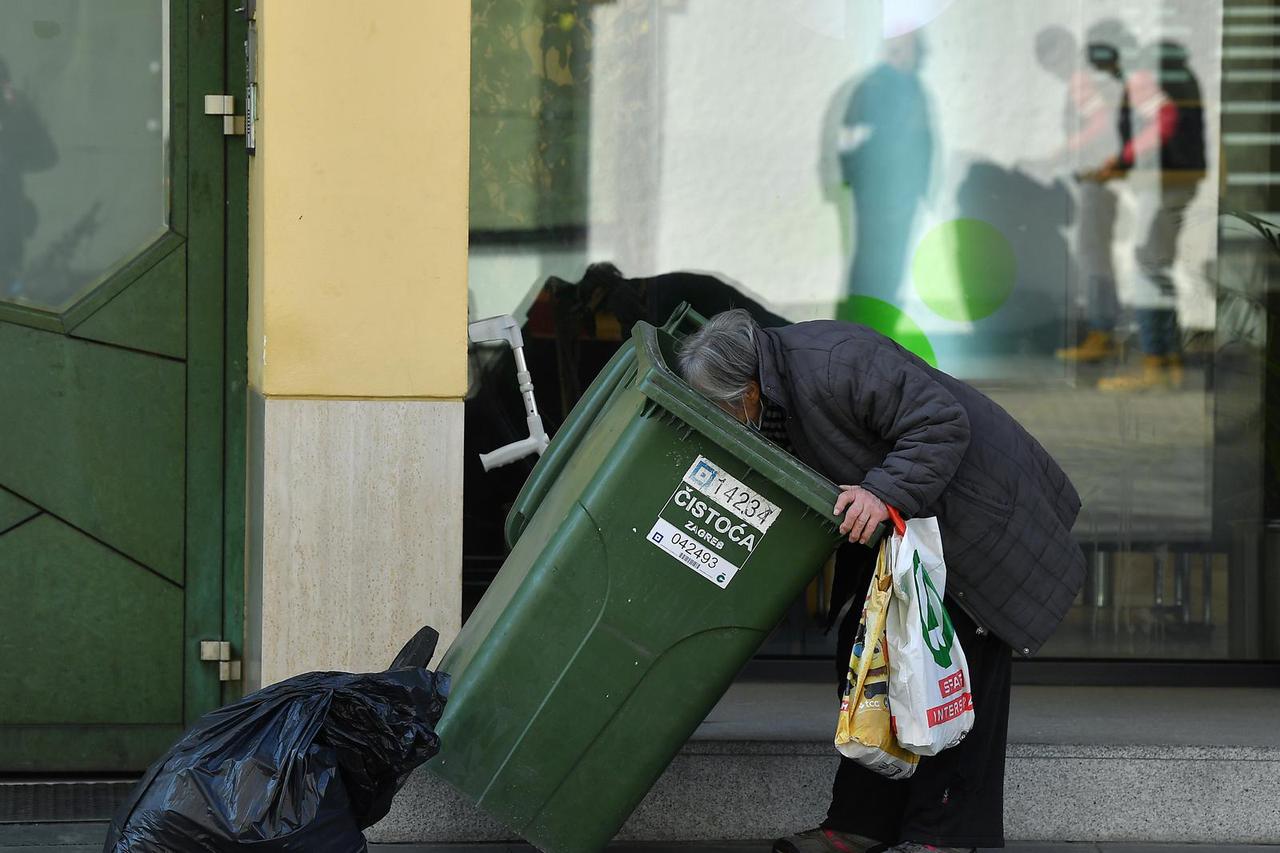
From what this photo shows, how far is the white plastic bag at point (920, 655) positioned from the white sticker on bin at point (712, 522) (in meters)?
0.31

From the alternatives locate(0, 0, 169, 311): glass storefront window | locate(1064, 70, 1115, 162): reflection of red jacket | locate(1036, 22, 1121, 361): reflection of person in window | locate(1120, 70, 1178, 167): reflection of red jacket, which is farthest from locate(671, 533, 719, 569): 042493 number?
locate(1120, 70, 1178, 167): reflection of red jacket

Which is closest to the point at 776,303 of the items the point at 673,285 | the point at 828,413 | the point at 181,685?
the point at 673,285

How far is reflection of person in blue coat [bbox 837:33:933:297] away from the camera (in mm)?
5316

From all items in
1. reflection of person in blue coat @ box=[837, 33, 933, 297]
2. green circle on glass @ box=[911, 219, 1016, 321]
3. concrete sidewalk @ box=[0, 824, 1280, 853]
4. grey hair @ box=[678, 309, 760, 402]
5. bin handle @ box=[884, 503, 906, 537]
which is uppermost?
reflection of person in blue coat @ box=[837, 33, 933, 297]

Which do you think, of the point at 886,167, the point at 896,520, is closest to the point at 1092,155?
the point at 886,167

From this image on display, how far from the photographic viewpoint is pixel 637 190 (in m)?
5.25

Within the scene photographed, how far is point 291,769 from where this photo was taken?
3.14m

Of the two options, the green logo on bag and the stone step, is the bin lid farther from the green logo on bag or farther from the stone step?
the stone step

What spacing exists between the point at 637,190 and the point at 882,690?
90.3 inches

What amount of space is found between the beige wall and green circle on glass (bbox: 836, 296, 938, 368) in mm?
1506

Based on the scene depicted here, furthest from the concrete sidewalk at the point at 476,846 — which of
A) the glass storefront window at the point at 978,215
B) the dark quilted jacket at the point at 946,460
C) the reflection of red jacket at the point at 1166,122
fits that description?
the reflection of red jacket at the point at 1166,122

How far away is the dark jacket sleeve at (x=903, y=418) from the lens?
3.43 m

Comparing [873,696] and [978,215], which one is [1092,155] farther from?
[873,696]

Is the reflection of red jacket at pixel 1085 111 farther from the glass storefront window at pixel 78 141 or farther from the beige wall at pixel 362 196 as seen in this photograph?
the glass storefront window at pixel 78 141
